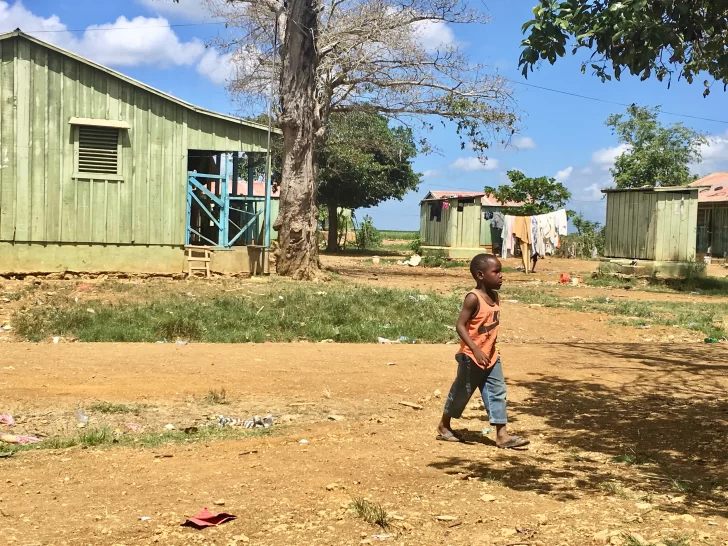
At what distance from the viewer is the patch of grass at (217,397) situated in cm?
679

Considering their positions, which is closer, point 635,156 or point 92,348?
point 92,348

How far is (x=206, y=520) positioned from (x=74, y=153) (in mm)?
13091

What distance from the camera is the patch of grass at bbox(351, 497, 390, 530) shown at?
12.4ft

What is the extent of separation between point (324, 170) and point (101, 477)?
28104 millimetres

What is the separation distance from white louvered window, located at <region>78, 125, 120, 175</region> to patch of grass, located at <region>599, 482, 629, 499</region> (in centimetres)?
1325

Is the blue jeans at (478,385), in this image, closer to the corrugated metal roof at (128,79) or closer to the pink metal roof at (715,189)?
the corrugated metal roof at (128,79)

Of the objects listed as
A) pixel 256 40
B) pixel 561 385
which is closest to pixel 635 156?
pixel 256 40

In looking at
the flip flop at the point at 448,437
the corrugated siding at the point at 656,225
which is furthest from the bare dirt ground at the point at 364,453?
the corrugated siding at the point at 656,225

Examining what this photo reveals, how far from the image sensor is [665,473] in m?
4.86

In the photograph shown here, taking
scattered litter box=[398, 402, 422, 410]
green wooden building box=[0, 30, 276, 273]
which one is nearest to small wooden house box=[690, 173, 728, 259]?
green wooden building box=[0, 30, 276, 273]

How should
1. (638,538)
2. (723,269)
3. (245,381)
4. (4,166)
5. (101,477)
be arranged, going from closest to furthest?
(638,538)
(101,477)
(245,381)
(4,166)
(723,269)

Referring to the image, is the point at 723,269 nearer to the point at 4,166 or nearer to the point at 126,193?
the point at 126,193

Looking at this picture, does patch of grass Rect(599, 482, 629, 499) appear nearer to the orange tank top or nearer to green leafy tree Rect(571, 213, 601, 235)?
the orange tank top

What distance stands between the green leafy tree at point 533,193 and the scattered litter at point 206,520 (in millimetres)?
29768
